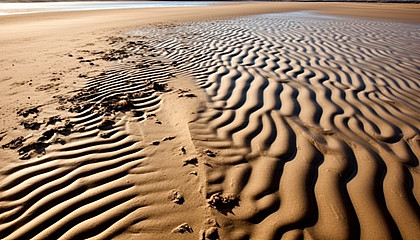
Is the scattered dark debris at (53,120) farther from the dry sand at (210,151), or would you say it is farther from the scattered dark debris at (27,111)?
the scattered dark debris at (27,111)

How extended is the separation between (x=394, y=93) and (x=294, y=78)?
1.63 meters

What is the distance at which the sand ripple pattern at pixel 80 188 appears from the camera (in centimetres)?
188

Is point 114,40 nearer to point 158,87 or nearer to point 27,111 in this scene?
point 158,87

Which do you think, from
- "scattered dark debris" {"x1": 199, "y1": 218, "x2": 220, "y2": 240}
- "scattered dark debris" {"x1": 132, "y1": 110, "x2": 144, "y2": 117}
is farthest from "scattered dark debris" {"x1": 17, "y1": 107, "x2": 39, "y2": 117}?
"scattered dark debris" {"x1": 199, "y1": 218, "x2": 220, "y2": 240}

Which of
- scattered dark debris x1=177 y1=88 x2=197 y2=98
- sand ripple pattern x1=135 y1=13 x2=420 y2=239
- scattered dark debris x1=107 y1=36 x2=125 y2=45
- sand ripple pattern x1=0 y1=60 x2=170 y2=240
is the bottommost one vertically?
sand ripple pattern x1=135 y1=13 x2=420 y2=239

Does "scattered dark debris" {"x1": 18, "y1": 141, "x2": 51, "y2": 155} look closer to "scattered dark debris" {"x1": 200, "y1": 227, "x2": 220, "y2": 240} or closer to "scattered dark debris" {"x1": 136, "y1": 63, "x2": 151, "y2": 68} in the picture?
"scattered dark debris" {"x1": 200, "y1": 227, "x2": 220, "y2": 240}

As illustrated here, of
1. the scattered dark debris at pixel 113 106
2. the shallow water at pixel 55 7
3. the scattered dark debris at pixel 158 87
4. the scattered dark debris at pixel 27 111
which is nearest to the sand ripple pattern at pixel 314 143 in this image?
the scattered dark debris at pixel 158 87

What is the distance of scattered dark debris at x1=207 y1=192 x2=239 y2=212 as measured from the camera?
2.03 metres

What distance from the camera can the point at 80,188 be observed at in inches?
87.4

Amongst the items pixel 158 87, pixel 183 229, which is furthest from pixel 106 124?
pixel 183 229

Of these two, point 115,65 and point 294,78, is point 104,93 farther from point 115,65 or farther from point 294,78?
point 294,78

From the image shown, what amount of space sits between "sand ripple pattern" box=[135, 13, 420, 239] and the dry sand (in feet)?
0.05

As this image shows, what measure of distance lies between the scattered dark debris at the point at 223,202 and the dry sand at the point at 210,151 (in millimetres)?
11

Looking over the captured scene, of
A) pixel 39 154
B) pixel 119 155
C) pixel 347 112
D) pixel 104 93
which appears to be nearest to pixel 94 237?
pixel 119 155
